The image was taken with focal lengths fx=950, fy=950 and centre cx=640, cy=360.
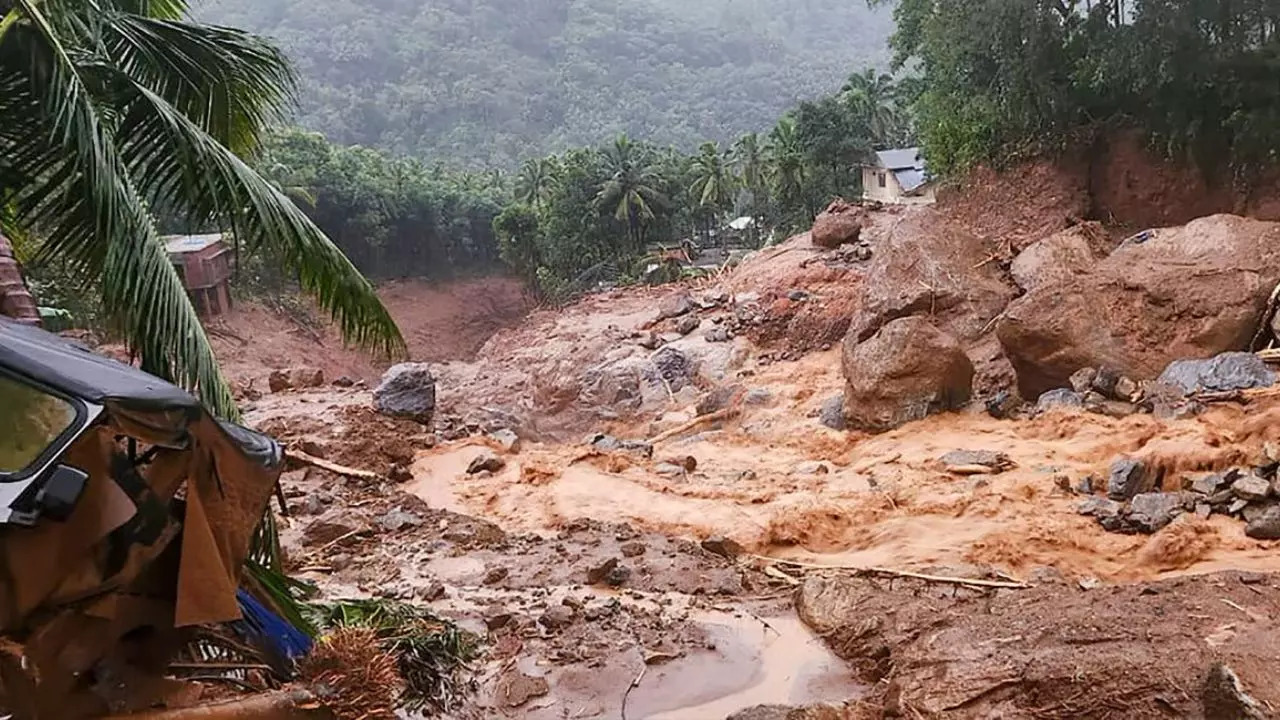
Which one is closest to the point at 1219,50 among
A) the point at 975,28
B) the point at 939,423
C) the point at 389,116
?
the point at 975,28

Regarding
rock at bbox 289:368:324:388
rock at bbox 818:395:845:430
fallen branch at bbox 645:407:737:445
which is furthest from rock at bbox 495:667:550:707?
rock at bbox 289:368:324:388

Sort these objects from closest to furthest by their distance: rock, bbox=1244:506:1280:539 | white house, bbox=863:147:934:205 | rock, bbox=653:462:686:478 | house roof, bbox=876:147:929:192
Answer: rock, bbox=1244:506:1280:539 → rock, bbox=653:462:686:478 → white house, bbox=863:147:934:205 → house roof, bbox=876:147:929:192

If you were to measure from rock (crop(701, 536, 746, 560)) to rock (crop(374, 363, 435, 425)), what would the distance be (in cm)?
797

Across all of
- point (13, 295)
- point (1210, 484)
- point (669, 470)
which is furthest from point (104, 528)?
point (669, 470)

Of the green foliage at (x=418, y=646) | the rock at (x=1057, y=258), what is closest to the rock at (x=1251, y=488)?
the rock at (x=1057, y=258)

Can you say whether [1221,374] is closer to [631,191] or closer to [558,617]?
[558,617]

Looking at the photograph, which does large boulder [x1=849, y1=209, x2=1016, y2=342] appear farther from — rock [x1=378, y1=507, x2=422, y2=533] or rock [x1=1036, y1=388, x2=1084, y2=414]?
rock [x1=378, y1=507, x2=422, y2=533]

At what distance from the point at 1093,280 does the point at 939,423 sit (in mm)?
2572

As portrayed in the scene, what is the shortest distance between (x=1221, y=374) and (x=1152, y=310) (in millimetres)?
1513

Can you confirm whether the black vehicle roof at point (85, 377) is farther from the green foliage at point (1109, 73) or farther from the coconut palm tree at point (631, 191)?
the coconut palm tree at point (631, 191)

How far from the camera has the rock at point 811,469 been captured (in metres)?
11.0

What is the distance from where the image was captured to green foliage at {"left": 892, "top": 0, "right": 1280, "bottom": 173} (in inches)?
547

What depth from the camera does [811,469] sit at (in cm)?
1111

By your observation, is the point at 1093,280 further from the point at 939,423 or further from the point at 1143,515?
the point at 1143,515
